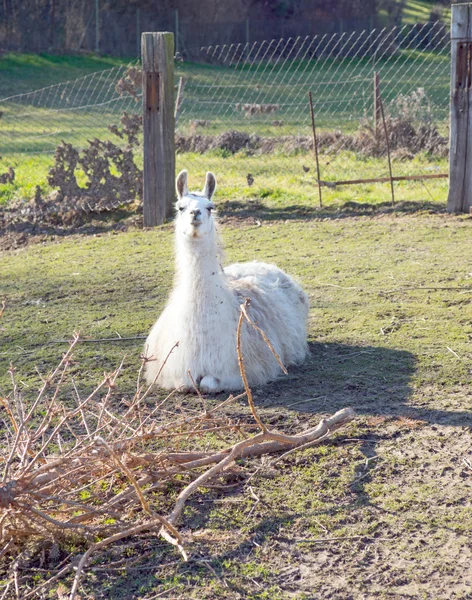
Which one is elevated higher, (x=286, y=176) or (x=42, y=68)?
(x=42, y=68)

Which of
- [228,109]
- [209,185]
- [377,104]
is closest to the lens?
[209,185]

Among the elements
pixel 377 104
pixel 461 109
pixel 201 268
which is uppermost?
pixel 377 104

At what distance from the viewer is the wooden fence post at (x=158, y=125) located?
947 cm

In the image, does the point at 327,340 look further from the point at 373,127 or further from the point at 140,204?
the point at 373,127

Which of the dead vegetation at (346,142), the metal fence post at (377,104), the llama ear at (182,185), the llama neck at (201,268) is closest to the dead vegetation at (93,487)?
the llama neck at (201,268)

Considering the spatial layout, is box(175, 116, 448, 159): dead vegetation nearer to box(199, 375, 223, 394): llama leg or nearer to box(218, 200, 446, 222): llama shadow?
box(218, 200, 446, 222): llama shadow

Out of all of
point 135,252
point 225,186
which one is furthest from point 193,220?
point 225,186

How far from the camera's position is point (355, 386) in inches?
196

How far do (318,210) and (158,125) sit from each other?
6.79 feet

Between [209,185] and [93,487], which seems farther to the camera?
[209,185]

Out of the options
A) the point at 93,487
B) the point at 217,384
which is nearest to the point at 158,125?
the point at 217,384

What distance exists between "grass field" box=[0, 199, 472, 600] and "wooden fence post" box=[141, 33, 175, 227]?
41 centimetres

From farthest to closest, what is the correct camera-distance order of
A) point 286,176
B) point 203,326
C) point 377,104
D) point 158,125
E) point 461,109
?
point 377,104 < point 286,176 < point 158,125 < point 461,109 < point 203,326

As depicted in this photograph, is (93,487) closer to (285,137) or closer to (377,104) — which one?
(377,104)
